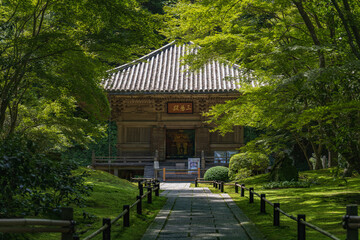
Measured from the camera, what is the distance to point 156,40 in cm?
1056

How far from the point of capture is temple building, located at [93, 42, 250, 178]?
26.8 meters

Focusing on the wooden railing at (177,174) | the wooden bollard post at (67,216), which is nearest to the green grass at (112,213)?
the wooden bollard post at (67,216)

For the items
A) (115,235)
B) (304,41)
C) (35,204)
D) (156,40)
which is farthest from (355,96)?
(35,204)

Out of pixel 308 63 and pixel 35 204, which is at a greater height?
pixel 308 63

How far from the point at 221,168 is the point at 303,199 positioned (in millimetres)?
11011

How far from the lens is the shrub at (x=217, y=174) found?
76.1 ft

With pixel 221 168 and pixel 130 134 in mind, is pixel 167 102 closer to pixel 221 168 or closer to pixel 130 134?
pixel 130 134

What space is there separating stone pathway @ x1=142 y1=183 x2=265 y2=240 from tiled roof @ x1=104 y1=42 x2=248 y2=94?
1438 cm

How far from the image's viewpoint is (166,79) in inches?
1117

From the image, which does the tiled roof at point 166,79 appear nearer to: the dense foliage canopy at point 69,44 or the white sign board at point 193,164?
the white sign board at point 193,164

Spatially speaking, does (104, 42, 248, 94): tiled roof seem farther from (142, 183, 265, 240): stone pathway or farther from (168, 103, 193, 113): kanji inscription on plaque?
(142, 183, 265, 240): stone pathway

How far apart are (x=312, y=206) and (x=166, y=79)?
18488 mm

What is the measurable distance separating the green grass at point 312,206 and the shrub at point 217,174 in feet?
20.3

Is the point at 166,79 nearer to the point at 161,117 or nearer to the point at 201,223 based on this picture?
the point at 161,117
